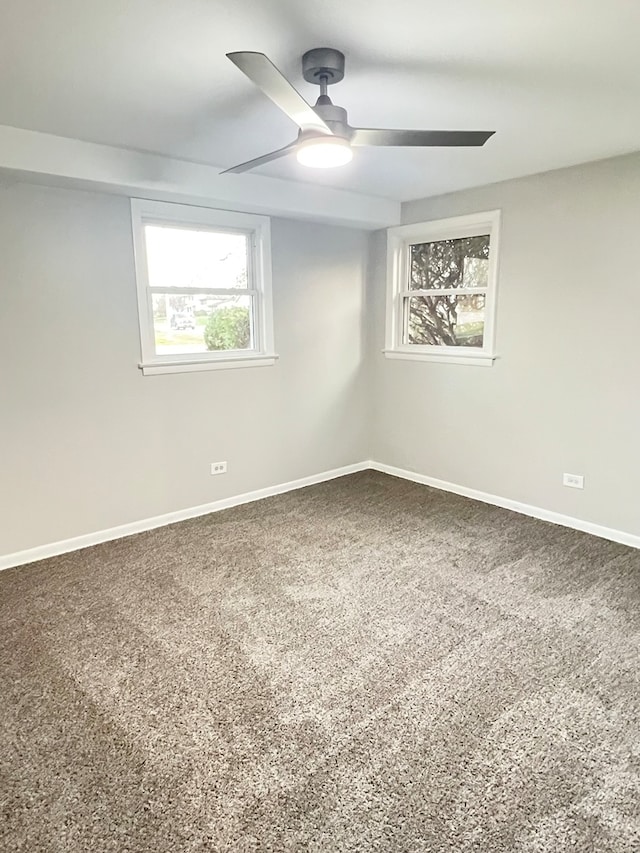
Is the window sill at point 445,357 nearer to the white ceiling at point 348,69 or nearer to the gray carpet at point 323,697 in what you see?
the gray carpet at point 323,697

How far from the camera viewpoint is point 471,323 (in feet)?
14.2

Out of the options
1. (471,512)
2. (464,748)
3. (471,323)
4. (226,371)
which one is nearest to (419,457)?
(471,512)

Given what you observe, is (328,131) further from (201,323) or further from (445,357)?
(445,357)

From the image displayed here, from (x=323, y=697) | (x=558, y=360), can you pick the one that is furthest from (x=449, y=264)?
(x=323, y=697)

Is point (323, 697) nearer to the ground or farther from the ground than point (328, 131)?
nearer to the ground

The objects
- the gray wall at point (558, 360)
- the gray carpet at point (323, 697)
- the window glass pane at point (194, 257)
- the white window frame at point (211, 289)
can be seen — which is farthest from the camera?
the window glass pane at point (194, 257)

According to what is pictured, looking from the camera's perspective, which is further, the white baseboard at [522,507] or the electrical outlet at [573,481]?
the electrical outlet at [573,481]

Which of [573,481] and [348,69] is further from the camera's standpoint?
[573,481]

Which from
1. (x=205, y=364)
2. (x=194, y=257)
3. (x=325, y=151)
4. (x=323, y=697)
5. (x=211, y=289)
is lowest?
(x=323, y=697)

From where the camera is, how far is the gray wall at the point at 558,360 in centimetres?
333

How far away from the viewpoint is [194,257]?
3881 millimetres

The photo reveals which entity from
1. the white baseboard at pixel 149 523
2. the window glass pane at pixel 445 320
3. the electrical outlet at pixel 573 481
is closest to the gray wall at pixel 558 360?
the electrical outlet at pixel 573 481

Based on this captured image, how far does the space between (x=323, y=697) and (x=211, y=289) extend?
2.95 m

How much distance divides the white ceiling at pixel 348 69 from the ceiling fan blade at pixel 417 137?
0.77 ft
